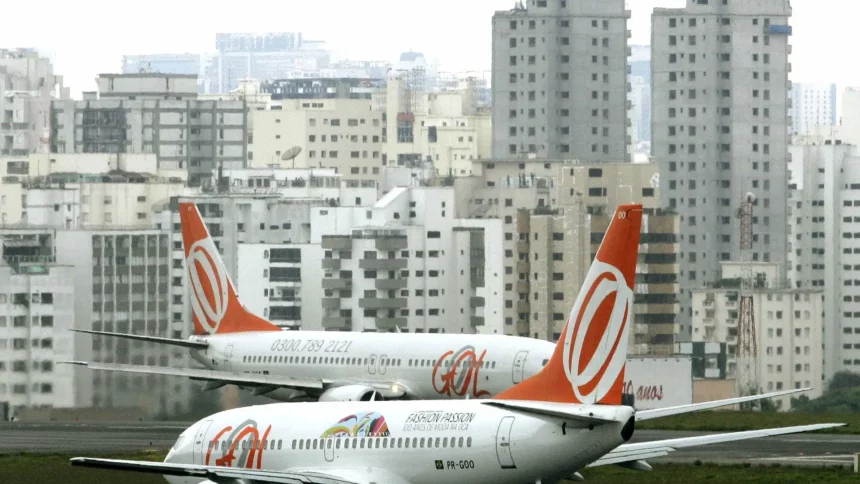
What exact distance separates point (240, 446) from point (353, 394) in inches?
733

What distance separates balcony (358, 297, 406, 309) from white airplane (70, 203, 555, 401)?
9770 cm

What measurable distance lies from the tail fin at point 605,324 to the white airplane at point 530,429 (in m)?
0.02

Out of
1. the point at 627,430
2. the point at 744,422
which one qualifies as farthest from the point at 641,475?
the point at 744,422

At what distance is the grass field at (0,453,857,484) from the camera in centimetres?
4569

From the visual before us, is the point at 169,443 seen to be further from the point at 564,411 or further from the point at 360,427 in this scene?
the point at 564,411

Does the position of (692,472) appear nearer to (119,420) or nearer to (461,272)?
(119,420)

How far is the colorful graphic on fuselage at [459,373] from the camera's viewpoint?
58.4 meters

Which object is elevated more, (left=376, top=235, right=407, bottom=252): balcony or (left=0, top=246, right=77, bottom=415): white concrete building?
(left=376, top=235, right=407, bottom=252): balcony

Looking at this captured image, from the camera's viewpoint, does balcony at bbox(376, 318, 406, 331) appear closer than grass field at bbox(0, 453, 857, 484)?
No

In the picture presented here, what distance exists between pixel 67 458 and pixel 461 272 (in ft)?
386

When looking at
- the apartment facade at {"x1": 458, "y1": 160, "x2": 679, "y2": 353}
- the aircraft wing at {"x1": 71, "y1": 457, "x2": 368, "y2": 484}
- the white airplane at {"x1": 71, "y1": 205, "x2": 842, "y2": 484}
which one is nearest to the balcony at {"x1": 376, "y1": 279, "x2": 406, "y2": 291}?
the apartment facade at {"x1": 458, "y1": 160, "x2": 679, "y2": 353}

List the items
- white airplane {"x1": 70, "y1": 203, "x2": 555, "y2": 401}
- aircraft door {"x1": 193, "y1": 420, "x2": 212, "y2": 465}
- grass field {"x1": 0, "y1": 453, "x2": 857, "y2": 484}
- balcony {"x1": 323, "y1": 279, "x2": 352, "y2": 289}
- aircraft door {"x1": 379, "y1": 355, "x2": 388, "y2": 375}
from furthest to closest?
balcony {"x1": 323, "y1": 279, "x2": 352, "y2": 289}, aircraft door {"x1": 379, "y1": 355, "x2": 388, "y2": 375}, white airplane {"x1": 70, "y1": 203, "x2": 555, "y2": 401}, grass field {"x1": 0, "y1": 453, "x2": 857, "y2": 484}, aircraft door {"x1": 193, "y1": 420, "x2": 212, "y2": 465}

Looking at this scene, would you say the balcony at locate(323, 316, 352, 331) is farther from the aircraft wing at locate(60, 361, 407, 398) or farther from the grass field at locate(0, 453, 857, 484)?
the grass field at locate(0, 453, 857, 484)

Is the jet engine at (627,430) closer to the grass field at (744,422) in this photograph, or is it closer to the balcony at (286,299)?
the grass field at (744,422)
